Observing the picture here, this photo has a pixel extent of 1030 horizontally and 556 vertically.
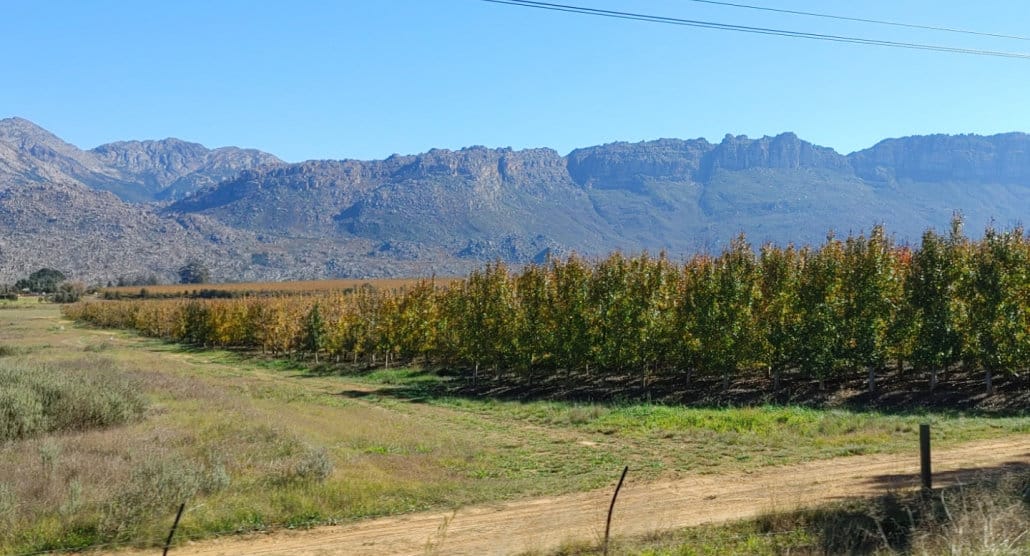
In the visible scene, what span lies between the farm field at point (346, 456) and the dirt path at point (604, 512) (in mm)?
622

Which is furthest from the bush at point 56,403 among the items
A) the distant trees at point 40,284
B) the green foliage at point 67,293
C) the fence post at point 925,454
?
the distant trees at point 40,284

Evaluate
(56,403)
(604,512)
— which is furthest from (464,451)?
(56,403)

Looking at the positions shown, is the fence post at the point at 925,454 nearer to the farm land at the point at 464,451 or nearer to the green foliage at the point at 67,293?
the farm land at the point at 464,451

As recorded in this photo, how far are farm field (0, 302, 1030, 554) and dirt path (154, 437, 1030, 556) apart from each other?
622mm

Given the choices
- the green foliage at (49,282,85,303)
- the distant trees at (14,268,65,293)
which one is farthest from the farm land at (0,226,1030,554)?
the distant trees at (14,268,65,293)

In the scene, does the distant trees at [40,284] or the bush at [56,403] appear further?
the distant trees at [40,284]

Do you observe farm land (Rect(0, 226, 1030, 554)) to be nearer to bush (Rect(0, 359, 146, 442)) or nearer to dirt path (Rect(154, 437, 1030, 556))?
bush (Rect(0, 359, 146, 442))

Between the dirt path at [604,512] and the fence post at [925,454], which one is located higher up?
the fence post at [925,454]

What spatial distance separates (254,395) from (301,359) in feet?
125

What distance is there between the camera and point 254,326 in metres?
83.5

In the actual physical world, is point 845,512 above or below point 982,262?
below

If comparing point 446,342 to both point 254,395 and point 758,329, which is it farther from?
point 758,329

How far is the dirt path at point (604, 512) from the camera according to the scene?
12.6m

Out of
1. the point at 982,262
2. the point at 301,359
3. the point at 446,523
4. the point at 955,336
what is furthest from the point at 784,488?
→ the point at 301,359
